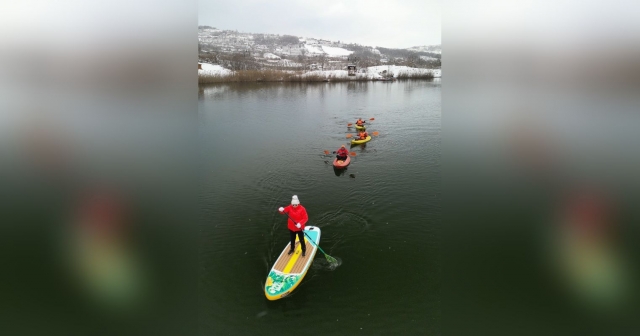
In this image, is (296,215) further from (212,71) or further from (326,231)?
(212,71)

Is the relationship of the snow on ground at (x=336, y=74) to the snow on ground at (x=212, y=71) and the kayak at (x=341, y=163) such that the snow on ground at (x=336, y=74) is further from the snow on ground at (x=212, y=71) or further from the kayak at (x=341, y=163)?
the kayak at (x=341, y=163)

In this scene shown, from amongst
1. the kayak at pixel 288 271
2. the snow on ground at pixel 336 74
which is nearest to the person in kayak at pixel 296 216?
the kayak at pixel 288 271

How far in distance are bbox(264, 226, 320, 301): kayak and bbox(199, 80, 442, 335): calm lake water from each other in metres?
0.44

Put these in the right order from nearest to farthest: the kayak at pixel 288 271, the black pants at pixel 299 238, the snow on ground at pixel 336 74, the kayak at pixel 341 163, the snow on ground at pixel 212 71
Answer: the kayak at pixel 288 271, the black pants at pixel 299 238, the kayak at pixel 341 163, the snow on ground at pixel 212 71, the snow on ground at pixel 336 74

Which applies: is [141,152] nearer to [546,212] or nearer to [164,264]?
[164,264]

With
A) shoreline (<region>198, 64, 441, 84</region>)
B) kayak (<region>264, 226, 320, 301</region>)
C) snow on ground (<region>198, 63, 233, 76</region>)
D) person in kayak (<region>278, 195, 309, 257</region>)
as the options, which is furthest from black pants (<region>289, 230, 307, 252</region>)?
snow on ground (<region>198, 63, 233, 76</region>)

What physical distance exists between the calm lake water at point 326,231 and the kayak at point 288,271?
0.44 meters

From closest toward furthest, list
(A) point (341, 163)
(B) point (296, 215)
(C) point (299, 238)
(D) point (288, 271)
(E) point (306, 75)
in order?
1. (D) point (288, 271)
2. (B) point (296, 215)
3. (C) point (299, 238)
4. (A) point (341, 163)
5. (E) point (306, 75)

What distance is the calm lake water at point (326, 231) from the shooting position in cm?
1234

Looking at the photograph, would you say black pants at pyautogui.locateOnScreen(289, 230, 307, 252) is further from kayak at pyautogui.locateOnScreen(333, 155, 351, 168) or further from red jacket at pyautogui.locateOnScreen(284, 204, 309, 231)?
kayak at pyautogui.locateOnScreen(333, 155, 351, 168)

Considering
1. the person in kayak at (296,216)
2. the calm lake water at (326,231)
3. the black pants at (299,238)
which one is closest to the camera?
the calm lake water at (326,231)

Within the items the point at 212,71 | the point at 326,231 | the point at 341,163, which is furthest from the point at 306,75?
the point at 326,231

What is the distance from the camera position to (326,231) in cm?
1767

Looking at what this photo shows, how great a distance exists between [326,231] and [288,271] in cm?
435
